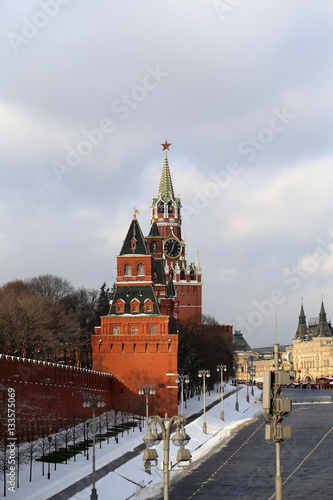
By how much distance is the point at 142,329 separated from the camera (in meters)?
95.2

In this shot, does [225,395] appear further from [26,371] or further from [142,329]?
[26,371]

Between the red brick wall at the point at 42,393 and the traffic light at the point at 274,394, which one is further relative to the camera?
the red brick wall at the point at 42,393

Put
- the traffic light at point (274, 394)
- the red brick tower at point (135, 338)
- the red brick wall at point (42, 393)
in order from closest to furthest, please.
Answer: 1. the traffic light at point (274, 394)
2. the red brick wall at point (42, 393)
3. the red brick tower at point (135, 338)

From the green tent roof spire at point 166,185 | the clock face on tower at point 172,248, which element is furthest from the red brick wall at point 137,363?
the green tent roof spire at point 166,185

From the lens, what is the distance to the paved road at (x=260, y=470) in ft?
171

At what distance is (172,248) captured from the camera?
18400cm

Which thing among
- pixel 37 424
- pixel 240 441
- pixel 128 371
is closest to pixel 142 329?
pixel 128 371

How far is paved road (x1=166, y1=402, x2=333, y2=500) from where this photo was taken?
171 feet

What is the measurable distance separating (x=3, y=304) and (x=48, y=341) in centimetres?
803

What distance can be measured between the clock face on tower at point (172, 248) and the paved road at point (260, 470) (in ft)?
334

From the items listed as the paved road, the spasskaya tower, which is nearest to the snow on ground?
the paved road

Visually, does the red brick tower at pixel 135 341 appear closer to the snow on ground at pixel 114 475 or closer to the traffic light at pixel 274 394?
the snow on ground at pixel 114 475

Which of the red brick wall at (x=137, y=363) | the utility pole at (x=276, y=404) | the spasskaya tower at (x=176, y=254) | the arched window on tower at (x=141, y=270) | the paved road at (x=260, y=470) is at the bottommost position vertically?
the paved road at (x=260, y=470)

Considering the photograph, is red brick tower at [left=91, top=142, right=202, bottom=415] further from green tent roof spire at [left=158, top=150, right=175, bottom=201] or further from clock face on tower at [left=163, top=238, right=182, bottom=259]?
green tent roof spire at [left=158, top=150, right=175, bottom=201]
